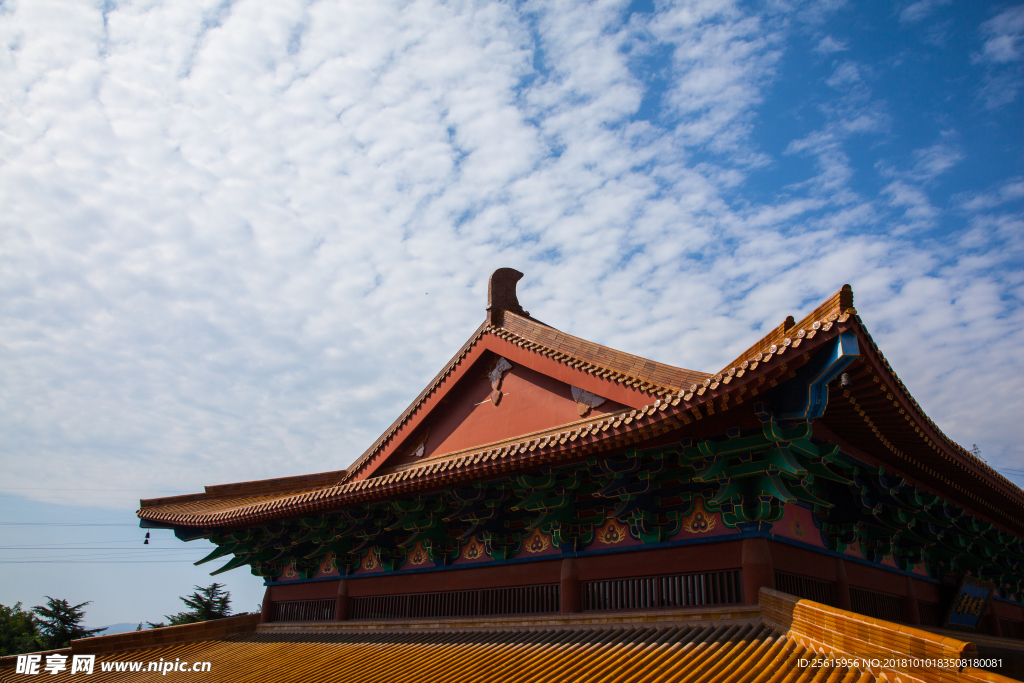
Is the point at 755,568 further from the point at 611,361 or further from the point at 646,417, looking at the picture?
the point at 611,361

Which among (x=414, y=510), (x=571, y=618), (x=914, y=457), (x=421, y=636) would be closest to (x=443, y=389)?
(x=414, y=510)

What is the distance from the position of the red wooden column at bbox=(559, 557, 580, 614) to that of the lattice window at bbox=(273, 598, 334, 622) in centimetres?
523

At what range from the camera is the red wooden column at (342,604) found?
1174 centimetres

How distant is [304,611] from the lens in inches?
498

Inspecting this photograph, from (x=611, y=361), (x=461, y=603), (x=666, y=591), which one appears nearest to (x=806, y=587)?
(x=666, y=591)

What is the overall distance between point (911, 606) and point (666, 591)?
4542mm

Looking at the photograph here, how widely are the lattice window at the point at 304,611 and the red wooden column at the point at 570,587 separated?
206 inches

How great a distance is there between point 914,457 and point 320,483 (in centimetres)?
1148

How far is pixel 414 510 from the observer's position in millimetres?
10180

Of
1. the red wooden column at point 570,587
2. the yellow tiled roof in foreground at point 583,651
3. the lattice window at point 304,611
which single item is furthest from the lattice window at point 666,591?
the lattice window at point 304,611

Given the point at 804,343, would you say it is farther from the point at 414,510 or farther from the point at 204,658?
the point at 204,658

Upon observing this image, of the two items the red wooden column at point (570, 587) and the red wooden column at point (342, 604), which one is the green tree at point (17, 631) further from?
the red wooden column at point (570, 587)

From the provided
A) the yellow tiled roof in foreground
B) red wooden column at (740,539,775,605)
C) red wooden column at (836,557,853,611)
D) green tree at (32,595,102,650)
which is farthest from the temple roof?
green tree at (32,595,102,650)

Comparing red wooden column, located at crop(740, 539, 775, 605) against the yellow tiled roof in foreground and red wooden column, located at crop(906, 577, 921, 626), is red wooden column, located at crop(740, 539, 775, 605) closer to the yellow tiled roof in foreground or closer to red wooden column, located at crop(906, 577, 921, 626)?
the yellow tiled roof in foreground
